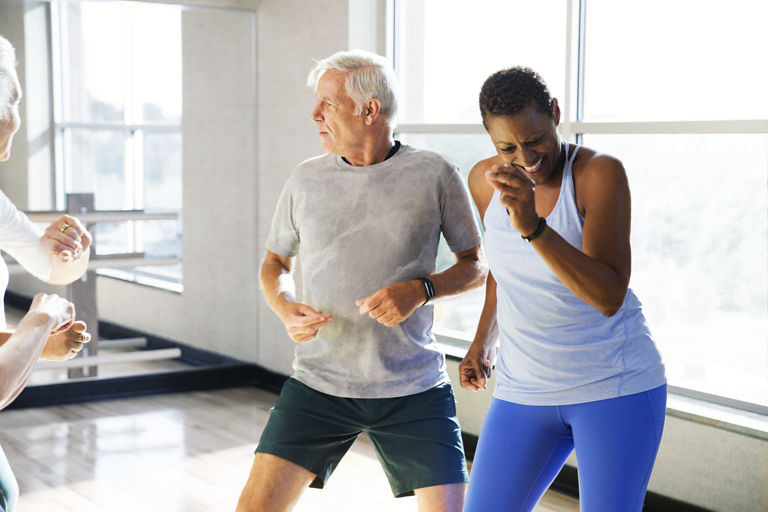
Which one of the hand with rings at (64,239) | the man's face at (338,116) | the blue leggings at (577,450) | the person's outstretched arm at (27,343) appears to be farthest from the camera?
the man's face at (338,116)

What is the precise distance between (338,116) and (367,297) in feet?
1.46

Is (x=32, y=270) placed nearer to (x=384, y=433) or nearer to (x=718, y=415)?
(x=384, y=433)

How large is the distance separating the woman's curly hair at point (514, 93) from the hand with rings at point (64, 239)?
0.91 meters

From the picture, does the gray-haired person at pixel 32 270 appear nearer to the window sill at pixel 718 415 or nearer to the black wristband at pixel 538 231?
the black wristband at pixel 538 231

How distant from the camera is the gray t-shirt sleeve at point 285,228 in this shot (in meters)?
2.31

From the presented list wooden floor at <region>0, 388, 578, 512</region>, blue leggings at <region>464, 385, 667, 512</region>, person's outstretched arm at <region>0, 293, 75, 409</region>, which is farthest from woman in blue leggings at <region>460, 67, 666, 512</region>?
wooden floor at <region>0, 388, 578, 512</region>

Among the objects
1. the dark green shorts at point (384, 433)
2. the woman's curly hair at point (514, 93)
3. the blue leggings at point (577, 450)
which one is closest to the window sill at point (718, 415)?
the dark green shorts at point (384, 433)

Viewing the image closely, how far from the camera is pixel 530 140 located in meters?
1.70

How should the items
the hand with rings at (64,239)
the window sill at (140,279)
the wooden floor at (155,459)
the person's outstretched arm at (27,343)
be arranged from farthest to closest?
the window sill at (140,279)
the wooden floor at (155,459)
the hand with rings at (64,239)
the person's outstretched arm at (27,343)

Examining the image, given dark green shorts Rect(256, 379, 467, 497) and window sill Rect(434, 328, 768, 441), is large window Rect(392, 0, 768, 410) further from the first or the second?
dark green shorts Rect(256, 379, 467, 497)

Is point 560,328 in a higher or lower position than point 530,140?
lower

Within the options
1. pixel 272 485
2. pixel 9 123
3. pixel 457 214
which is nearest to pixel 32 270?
pixel 9 123

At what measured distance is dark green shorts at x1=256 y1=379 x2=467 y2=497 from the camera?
2.12m

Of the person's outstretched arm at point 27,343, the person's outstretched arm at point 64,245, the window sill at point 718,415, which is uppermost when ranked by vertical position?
the person's outstretched arm at point 64,245
